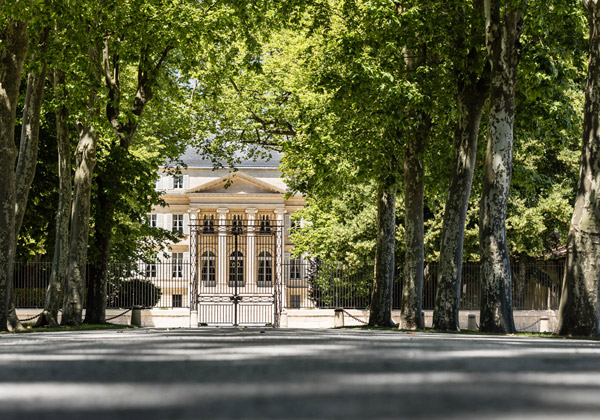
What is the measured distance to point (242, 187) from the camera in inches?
2473

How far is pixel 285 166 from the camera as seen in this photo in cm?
3047

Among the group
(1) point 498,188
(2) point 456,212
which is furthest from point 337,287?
(1) point 498,188

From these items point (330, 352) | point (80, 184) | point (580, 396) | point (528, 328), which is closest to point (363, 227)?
point (528, 328)

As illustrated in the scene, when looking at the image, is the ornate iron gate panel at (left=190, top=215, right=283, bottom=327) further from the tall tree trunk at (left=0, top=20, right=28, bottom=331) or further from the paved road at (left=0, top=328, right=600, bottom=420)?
the paved road at (left=0, top=328, right=600, bottom=420)

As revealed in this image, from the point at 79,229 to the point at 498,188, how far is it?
35.5 feet

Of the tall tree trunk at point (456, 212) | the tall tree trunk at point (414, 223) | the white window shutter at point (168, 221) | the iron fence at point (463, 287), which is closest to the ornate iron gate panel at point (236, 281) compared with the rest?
the iron fence at point (463, 287)

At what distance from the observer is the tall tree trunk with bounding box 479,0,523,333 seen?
45.4 feet

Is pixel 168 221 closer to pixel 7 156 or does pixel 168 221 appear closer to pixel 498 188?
pixel 7 156

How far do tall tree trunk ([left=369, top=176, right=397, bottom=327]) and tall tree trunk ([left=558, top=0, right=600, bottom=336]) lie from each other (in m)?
10.1

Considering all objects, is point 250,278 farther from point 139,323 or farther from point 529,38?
point 529,38

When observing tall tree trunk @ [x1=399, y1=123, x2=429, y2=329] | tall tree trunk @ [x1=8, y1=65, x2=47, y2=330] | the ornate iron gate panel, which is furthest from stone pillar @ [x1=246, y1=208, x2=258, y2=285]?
tall tree trunk @ [x1=8, y1=65, x2=47, y2=330]

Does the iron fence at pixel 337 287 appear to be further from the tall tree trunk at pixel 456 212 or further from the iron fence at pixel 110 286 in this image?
the tall tree trunk at pixel 456 212

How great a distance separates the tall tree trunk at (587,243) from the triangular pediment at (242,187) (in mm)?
49563

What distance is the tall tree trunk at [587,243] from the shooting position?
11.7 m
